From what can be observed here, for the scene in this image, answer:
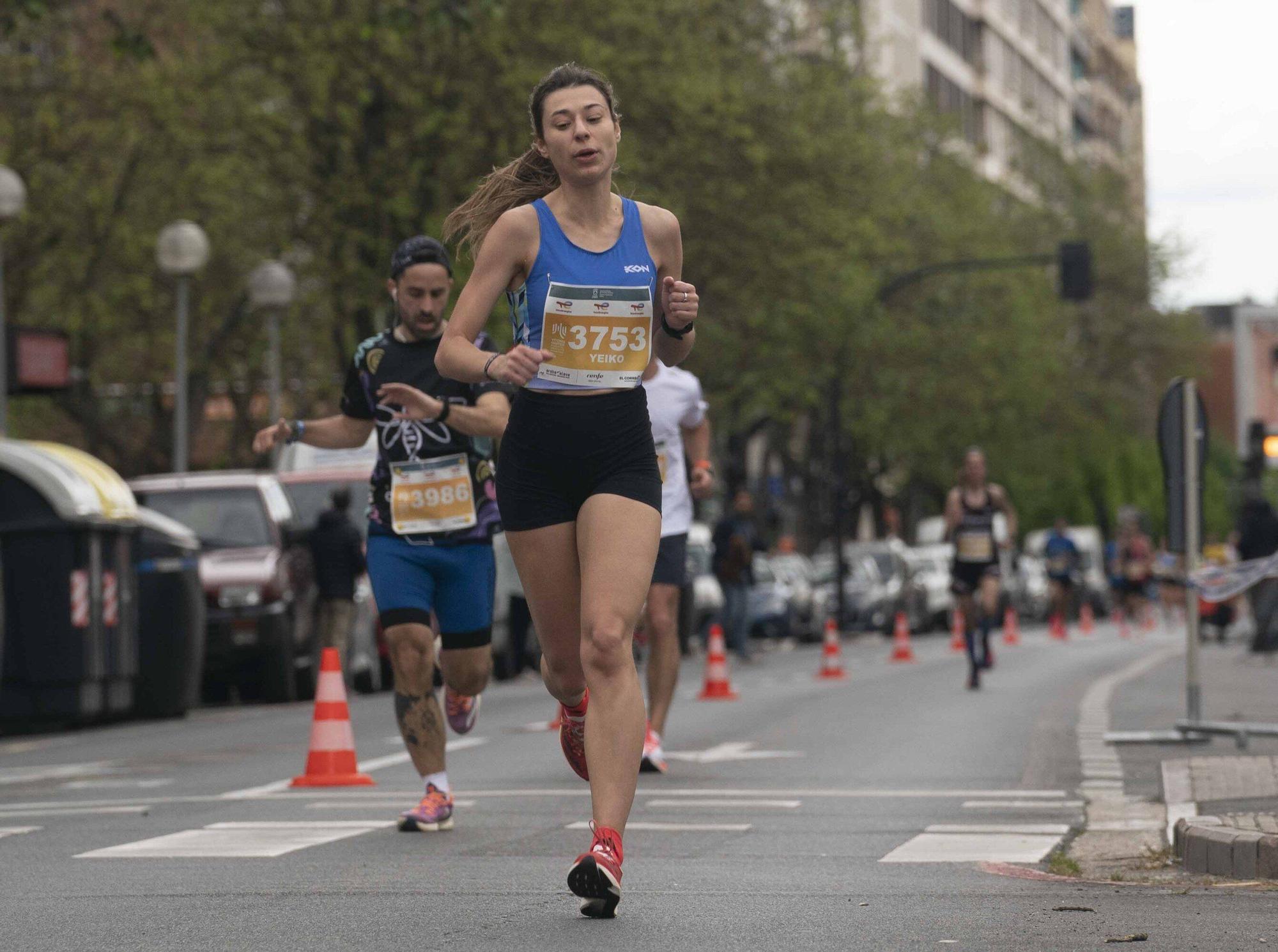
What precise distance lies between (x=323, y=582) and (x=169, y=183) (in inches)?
689

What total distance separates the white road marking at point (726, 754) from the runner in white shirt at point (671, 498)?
0.44 metres

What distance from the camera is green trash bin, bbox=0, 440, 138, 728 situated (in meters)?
17.1

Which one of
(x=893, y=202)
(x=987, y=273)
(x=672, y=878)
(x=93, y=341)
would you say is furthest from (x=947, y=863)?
(x=987, y=273)

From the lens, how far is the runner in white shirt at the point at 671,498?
1210 cm

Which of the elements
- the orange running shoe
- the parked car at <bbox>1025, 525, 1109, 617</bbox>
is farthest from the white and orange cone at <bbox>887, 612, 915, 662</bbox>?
the parked car at <bbox>1025, 525, 1109, 617</bbox>

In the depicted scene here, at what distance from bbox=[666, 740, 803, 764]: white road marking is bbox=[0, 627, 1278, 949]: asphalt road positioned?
0.17 ft

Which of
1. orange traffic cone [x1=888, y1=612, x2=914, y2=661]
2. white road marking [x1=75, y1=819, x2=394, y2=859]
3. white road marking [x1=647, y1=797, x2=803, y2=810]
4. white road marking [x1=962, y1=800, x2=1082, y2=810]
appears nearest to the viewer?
white road marking [x1=75, y1=819, x2=394, y2=859]

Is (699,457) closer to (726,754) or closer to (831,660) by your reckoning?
(726,754)

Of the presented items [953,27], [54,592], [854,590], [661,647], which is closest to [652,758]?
[661,647]

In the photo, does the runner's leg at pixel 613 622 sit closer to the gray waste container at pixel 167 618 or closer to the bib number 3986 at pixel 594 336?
the bib number 3986 at pixel 594 336

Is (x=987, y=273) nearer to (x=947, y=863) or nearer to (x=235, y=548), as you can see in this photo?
(x=235, y=548)

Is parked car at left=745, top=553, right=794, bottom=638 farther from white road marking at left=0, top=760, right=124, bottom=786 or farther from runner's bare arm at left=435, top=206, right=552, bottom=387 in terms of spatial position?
runner's bare arm at left=435, top=206, right=552, bottom=387

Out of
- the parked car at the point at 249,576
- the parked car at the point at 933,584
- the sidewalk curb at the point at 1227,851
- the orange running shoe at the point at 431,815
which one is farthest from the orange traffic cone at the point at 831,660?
the parked car at the point at 933,584

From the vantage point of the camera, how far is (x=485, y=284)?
6648mm
